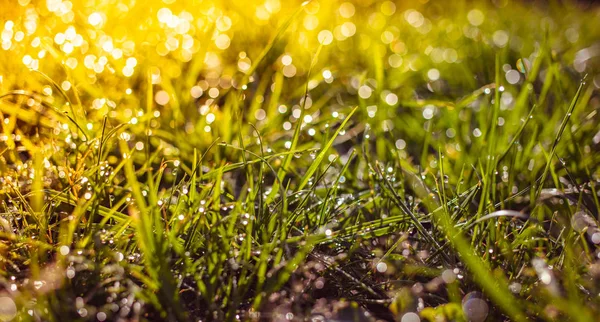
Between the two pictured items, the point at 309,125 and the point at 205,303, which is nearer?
the point at 205,303

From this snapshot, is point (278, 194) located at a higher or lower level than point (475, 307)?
higher

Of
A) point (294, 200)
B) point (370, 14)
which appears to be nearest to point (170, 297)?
point (294, 200)

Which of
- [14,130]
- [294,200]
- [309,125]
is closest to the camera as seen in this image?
[294,200]

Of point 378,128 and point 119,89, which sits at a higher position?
point 119,89

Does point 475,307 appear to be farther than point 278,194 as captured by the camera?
No

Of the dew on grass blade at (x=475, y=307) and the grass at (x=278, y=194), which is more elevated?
the grass at (x=278, y=194)

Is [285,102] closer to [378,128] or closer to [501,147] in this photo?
[378,128]

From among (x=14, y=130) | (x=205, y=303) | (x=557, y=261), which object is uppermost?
(x=14, y=130)

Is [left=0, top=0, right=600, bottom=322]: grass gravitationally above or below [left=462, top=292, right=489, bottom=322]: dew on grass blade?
above
